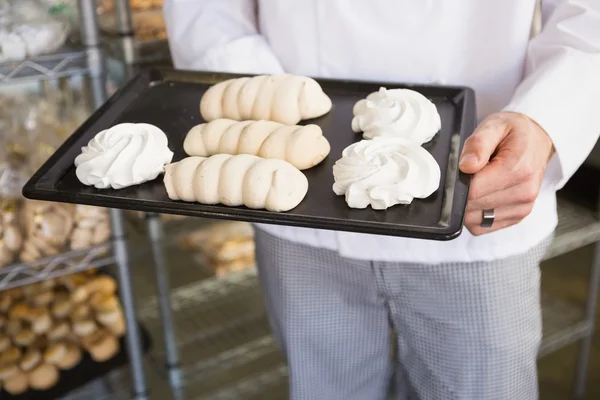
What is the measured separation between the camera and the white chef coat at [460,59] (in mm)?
945

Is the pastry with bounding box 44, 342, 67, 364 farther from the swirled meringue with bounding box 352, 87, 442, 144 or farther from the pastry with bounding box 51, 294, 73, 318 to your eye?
the swirled meringue with bounding box 352, 87, 442, 144

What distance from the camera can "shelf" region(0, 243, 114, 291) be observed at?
128 cm

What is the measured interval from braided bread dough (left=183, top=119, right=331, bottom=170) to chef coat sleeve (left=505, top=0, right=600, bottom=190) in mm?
280

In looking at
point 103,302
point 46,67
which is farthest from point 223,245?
point 46,67

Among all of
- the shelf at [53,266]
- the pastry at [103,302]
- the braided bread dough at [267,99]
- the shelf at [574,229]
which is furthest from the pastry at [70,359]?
the shelf at [574,229]

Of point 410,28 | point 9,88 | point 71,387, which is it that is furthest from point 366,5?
point 71,387

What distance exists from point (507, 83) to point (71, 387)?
1.10 m

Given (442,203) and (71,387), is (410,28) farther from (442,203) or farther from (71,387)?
(71,387)

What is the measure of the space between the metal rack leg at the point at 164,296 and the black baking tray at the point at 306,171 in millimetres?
542

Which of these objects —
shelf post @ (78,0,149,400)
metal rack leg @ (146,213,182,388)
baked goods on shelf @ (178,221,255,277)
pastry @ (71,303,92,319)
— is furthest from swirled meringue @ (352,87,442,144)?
baked goods on shelf @ (178,221,255,277)

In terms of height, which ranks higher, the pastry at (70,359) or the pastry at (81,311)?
the pastry at (81,311)

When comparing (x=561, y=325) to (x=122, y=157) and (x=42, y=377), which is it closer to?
(x=42, y=377)

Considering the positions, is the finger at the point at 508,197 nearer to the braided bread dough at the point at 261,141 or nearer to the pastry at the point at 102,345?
the braided bread dough at the point at 261,141

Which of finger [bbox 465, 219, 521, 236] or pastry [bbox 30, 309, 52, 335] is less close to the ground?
finger [bbox 465, 219, 521, 236]
